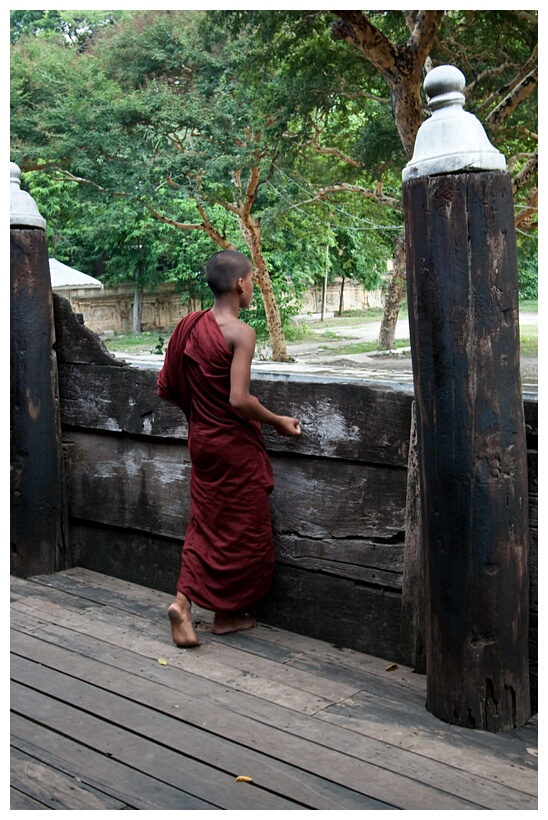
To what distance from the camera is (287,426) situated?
304 cm

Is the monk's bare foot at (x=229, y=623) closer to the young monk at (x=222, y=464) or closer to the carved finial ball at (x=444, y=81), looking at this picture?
the young monk at (x=222, y=464)

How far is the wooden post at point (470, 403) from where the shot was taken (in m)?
2.31

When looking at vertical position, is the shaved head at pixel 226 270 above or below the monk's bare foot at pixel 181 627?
above

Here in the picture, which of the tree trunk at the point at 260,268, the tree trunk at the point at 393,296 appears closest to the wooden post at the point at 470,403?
the tree trunk at the point at 393,296

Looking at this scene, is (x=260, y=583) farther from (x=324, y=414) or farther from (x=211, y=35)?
(x=211, y=35)

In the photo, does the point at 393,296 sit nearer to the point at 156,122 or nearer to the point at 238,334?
the point at 156,122

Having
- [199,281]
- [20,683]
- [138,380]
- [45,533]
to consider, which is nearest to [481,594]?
[20,683]

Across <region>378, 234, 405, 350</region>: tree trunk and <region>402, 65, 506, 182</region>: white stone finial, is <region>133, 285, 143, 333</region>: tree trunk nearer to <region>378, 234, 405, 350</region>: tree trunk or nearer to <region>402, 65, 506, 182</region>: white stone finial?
<region>378, 234, 405, 350</region>: tree trunk

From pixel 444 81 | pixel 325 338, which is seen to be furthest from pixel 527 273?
pixel 444 81

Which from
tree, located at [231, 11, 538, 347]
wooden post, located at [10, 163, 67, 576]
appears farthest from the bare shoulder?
tree, located at [231, 11, 538, 347]

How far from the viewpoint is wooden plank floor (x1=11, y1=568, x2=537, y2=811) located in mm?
2115

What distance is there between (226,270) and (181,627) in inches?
47.4

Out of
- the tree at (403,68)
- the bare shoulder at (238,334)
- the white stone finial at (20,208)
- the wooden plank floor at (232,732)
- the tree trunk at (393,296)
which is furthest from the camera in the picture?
the tree trunk at (393,296)

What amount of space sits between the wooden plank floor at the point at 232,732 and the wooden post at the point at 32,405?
672mm
